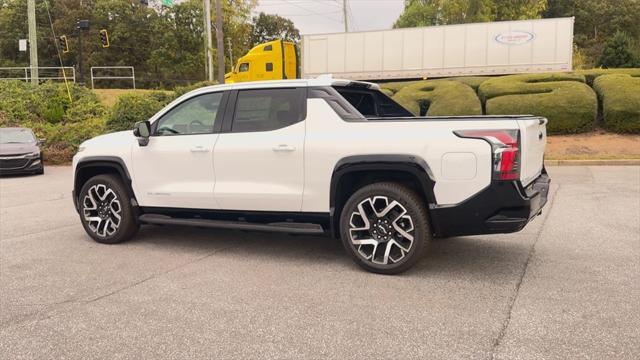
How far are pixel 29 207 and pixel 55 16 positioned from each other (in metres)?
56.4

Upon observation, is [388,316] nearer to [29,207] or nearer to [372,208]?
[372,208]

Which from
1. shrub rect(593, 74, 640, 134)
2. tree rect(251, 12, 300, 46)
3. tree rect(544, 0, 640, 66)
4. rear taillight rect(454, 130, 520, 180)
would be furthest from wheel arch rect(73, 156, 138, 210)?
tree rect(251, 12, 300, 46)

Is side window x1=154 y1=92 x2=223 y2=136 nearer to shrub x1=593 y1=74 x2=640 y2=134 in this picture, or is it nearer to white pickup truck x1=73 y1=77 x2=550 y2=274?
white pickup truck x1=73 y1=77 x2=550 y2=274

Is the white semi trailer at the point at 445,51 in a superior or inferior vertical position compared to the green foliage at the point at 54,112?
superior

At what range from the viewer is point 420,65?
23.0 metres

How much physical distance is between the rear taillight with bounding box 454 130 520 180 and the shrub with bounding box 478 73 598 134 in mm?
13784

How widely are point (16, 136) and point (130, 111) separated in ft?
14.5

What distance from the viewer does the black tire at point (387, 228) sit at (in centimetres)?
467

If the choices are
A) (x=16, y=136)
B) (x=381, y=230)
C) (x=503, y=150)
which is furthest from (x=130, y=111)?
(x=503, y=150)

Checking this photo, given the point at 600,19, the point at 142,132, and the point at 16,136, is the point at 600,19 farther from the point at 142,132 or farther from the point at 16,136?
the point at 142,132

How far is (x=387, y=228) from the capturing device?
481cm

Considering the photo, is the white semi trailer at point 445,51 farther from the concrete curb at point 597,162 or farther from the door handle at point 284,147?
the door handle at point 284,147

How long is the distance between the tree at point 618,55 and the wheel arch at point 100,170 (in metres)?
31.0

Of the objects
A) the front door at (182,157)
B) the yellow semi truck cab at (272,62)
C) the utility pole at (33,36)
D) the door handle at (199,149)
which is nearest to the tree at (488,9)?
the yellow semi truck cab at (272,62)
